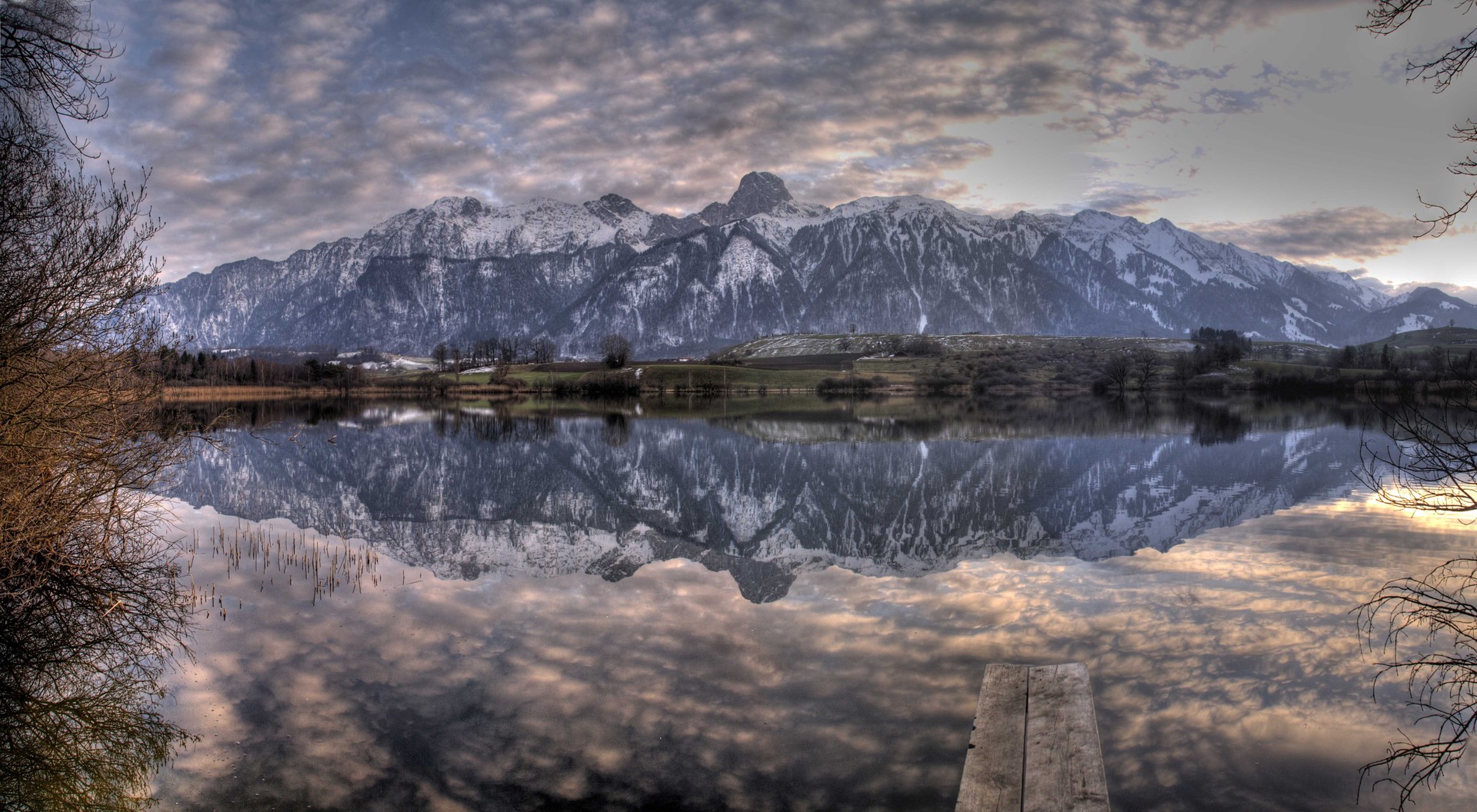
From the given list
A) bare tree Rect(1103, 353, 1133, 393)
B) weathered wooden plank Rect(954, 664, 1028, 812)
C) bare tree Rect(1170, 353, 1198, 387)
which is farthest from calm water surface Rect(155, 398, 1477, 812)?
bare tree Rect(1170, 353, 1198, 387)

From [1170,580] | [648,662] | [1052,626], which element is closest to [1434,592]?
[1170,580]

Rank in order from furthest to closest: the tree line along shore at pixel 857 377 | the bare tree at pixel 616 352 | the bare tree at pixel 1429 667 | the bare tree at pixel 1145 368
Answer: the bare tree at pixel 616 352, the bare tree at pixel 1145 368, the tree line along shore at pixel 857 377, the bare tree at pixel 1429 667

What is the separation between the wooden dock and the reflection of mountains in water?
7.42 metres

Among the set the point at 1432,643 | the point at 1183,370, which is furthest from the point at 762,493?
the point at 1183,370

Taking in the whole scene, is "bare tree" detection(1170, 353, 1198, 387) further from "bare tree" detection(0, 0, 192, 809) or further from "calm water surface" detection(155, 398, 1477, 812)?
"bare tree" detection(0, 0, 192, 809)

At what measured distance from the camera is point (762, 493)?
30734mm

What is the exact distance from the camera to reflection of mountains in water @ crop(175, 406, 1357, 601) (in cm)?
1995

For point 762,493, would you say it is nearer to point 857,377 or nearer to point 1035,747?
point 1035,747

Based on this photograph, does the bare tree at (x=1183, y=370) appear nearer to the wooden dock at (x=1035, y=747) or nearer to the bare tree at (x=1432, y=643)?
the bare tree at (x=1432, y=643)

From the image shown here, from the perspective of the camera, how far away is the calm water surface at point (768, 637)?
796 cm

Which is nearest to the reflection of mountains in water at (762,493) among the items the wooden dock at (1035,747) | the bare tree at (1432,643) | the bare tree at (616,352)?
the bare tree at (1432,643)

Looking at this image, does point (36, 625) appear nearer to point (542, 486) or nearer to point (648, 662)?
point (648, 662)

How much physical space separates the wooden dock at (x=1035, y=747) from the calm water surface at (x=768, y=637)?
86cm

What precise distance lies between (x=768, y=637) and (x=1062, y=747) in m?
6.04
